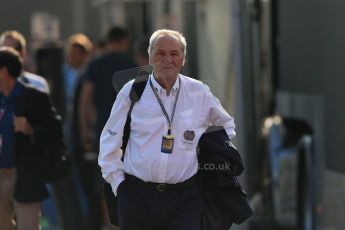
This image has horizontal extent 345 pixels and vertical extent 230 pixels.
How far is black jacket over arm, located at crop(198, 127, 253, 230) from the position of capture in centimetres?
534

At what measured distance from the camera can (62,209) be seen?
9.80 metres

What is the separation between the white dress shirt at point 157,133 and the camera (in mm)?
5160

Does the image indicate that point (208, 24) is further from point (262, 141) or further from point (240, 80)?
point (262, 141)

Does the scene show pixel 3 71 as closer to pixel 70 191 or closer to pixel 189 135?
pixel 189 135

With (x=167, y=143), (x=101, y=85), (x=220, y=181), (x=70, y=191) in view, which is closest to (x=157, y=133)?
(x=167, y=143)

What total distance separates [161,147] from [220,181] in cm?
41

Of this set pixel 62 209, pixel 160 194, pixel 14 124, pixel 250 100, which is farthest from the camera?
pixel 62 209

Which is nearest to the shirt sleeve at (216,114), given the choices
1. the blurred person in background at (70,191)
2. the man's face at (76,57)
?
the blurred person in background at (70,191)

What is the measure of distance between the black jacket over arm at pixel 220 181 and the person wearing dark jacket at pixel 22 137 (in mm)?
1741

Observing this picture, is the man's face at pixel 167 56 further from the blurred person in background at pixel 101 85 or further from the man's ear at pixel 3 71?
the blurred person in background at pixel 101 85

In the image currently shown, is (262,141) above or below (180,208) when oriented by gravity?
below

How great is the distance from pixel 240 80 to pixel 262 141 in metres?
1.67

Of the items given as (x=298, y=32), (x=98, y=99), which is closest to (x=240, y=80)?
(x=98, y=99)

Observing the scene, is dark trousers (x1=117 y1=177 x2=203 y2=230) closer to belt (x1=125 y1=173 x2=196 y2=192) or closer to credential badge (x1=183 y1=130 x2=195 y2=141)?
belt (x1=125 y1=173 x2=196 y2=192)
